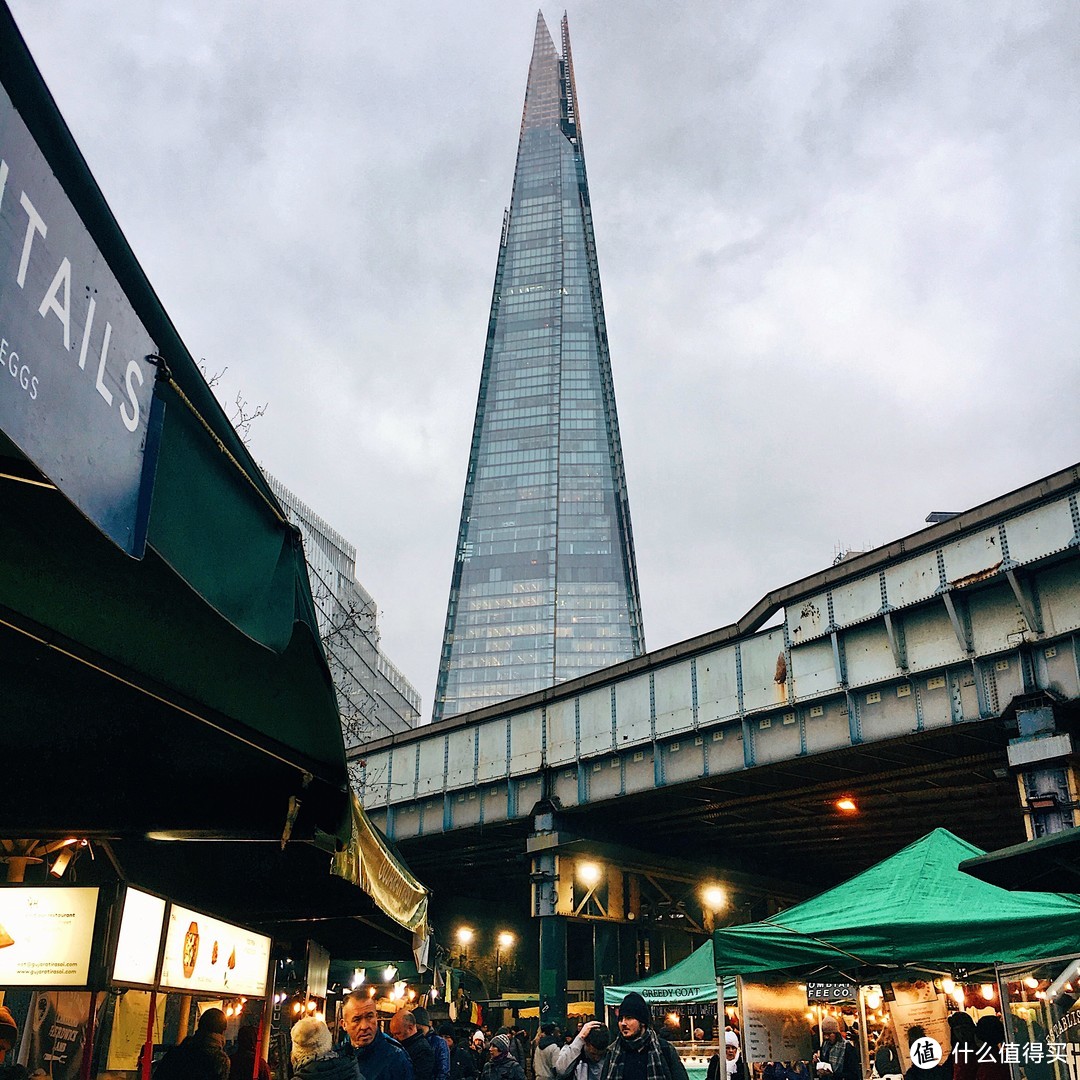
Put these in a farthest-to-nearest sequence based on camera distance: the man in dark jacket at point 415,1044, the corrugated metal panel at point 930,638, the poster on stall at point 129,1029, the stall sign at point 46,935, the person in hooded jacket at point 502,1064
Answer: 1. the corrugated metal panel at point 930,638
2. the person in hooded jacket at point 502,1064
3. the man in dark jacket at point 415,1044
4. the poster on stall at point 129,1029
5. the stall sign at point 46,935

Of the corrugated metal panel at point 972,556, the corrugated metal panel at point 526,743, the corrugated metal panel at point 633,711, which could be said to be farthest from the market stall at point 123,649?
the corrugated metal panel at point 526,743

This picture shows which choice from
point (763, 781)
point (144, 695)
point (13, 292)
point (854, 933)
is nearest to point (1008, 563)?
point (763, 781)

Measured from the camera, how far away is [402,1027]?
29.3 feet

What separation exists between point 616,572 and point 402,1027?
588ft

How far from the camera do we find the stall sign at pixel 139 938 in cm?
525

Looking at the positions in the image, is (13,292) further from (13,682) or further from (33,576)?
(13,682)

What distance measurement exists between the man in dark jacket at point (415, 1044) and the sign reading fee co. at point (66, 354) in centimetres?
805

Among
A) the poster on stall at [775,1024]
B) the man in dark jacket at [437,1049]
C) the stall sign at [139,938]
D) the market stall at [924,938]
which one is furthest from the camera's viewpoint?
the poster on stall at [775,1024]

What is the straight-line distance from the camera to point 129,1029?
5566mm

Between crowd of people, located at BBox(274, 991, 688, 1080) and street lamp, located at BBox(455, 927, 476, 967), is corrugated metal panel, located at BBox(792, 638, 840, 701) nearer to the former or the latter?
crowd of people, located at BBox(274, 991, 688, 1080)

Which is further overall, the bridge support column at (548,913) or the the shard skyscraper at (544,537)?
the the shard skyscraper at (544,537)

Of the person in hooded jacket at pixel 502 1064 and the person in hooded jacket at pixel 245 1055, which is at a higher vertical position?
the person in hooded jacket at pixel 245 1055

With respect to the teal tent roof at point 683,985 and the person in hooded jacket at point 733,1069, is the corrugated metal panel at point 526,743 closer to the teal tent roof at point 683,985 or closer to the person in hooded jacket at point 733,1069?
the teal tent roof at point 683,985

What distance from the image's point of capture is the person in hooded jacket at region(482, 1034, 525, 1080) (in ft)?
38.2
